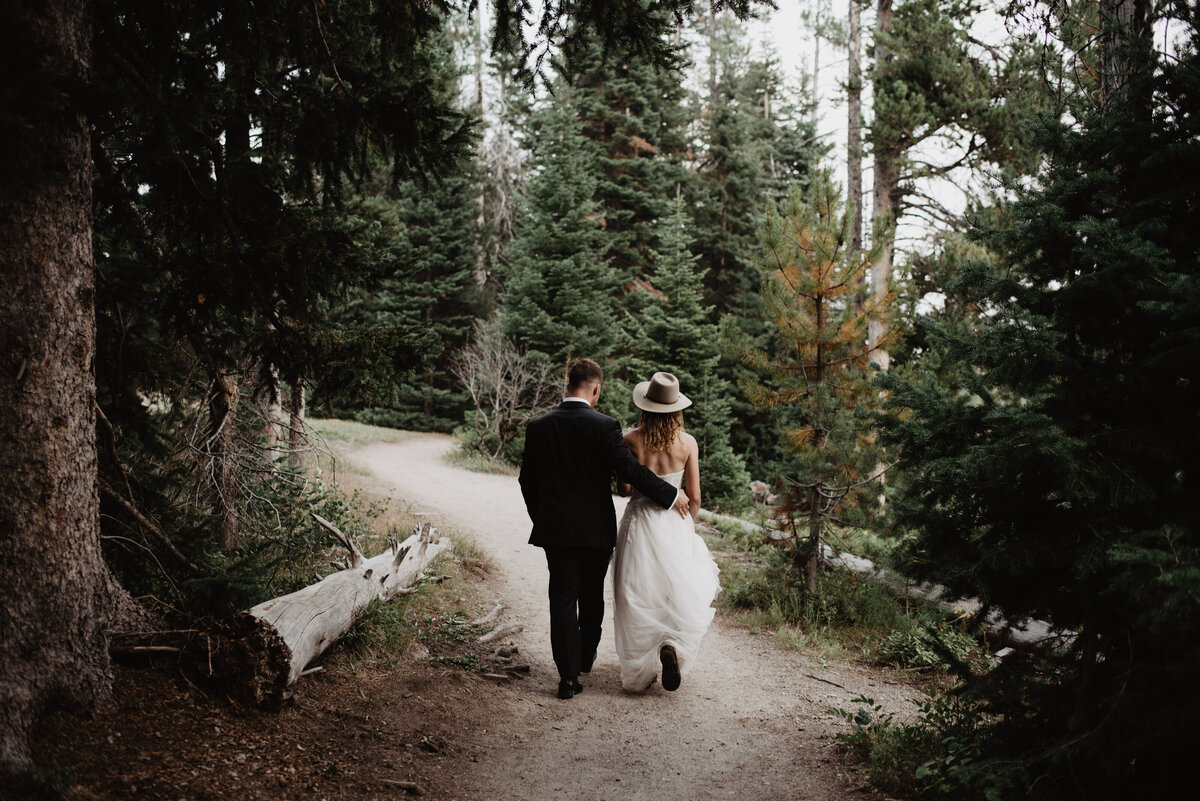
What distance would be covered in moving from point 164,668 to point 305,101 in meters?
3.52

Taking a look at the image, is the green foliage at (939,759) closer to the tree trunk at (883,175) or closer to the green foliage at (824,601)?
the green foliage at (824,601)

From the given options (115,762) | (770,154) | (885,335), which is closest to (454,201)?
(770,154)

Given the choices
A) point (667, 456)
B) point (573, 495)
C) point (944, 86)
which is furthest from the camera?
point (944, 86)

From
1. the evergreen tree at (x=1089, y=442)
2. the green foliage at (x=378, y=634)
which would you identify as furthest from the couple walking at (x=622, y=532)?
the evergreen tree at (x=1089, y=442)

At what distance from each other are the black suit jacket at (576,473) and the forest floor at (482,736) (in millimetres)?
1201

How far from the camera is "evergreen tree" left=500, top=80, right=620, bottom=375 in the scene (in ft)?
72.3

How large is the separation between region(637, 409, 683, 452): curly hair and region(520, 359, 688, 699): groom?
0.37 metres

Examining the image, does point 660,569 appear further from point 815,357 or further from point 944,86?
point 944,86

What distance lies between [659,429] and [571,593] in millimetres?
1385

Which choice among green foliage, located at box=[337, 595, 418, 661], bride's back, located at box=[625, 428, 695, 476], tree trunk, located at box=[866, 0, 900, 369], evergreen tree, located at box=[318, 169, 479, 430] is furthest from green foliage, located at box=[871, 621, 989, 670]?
evergreen tree, located at box=[318, 169, 479, 430]

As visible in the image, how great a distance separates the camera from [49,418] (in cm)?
324

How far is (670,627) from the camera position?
544 cm

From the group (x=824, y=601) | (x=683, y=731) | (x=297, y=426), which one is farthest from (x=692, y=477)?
(x=297, y=426)

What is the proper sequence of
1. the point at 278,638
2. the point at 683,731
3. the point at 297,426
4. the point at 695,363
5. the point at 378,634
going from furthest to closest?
the point at 695,363 → the point at 297,426 → the point at 378,634 → the point at 683,731 → the point at 278,638
